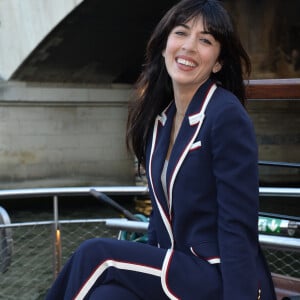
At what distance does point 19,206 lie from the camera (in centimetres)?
1149

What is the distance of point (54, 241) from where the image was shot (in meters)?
2.85

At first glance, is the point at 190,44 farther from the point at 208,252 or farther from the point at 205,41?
the point at 208,252

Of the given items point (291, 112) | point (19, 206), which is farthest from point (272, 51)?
point (19, 206)

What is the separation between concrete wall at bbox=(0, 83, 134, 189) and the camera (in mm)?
13406

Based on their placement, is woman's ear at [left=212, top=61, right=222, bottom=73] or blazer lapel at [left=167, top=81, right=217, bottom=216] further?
woman's ear at [left=212, top=61, right=222, bottom=73]

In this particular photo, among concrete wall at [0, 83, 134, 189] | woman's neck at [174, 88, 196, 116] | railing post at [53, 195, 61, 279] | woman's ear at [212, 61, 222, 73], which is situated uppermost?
woman's ear at [212, 61, 222, 73]

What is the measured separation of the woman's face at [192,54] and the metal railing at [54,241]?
0.65m

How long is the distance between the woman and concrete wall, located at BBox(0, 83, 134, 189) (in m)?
12.1

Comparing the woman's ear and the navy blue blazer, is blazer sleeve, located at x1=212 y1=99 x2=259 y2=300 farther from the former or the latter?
the woman's ear

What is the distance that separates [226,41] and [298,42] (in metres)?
12.3

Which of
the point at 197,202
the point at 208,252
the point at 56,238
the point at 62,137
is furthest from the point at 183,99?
the point at 62,137

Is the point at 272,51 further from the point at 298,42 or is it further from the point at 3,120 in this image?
the point at 3,120

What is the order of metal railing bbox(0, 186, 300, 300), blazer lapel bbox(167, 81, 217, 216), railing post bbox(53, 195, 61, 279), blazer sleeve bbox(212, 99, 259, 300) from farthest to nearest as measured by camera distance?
1. railing post bbox(53, 195, 61, 279)
2. metal railing bbox(0, 186, 300, 300)
3. blazer lapel bbox(167, 81, 217, 216)
4. blazer sleeve bbox(212, 99, 259, 300)

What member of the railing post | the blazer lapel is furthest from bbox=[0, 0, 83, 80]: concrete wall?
the blazer lapel
